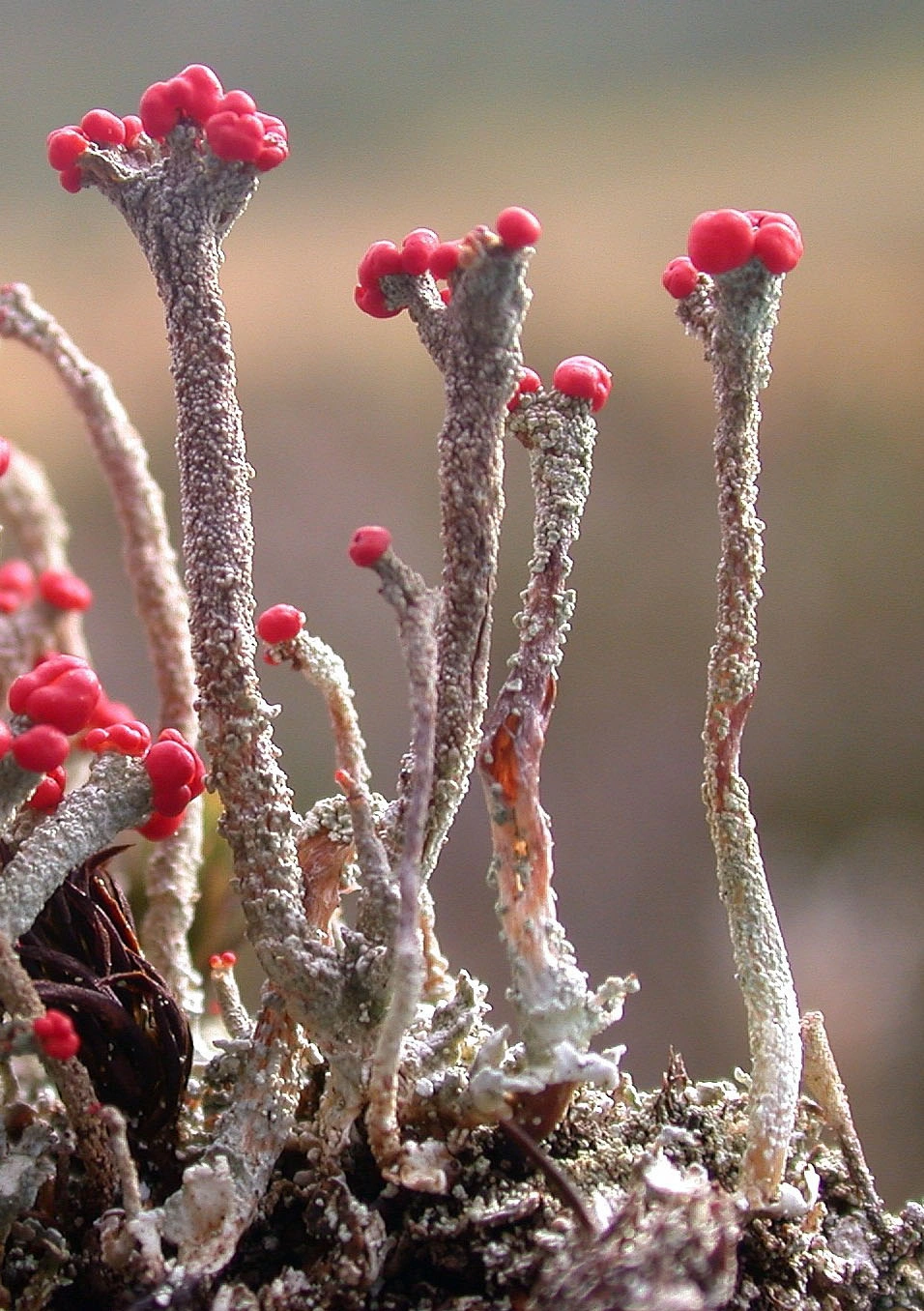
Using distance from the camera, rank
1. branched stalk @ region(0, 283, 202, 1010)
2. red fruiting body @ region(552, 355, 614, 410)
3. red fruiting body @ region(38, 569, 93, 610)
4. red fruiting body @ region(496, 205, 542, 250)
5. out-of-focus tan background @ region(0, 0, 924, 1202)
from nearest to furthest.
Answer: red fruiting body @ region(496, 205, 542, 250), red fruiting body @ region(552, 355, 614, 410), branched stalk @ region(0, 283, 202, 1010), red fruiting body @ region(38, 569, 93, 610), out-of-focus tan background @ region(0, 0, 924, 1202)

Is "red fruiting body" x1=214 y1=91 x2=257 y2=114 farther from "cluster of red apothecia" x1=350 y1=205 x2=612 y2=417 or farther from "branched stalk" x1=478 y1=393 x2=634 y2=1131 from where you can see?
"branched stalk" x1=478 y1=393 x2=634 y2=1131

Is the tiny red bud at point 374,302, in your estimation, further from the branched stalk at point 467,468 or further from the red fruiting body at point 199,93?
the red fruiting body at point 199,93

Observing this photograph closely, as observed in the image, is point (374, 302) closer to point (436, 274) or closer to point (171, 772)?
point (436, 274)

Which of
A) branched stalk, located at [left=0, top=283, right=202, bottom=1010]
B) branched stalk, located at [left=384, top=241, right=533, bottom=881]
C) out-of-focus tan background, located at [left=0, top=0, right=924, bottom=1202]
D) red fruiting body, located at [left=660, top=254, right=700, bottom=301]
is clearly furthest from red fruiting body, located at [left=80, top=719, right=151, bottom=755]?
out-of-focus tan background, located at [left=0, top=0, right=924, bottom=1202]

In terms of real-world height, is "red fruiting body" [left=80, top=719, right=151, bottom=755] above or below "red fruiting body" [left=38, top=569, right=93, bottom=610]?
below

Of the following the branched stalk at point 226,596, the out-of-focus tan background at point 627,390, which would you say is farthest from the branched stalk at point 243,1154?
the out-of-focus tan background at point 627,390

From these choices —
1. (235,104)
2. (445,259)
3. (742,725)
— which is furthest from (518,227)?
(742,725)

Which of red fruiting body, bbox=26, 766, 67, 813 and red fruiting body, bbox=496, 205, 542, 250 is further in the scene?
red fruiting body, bbox=26, 766, 67, 813
